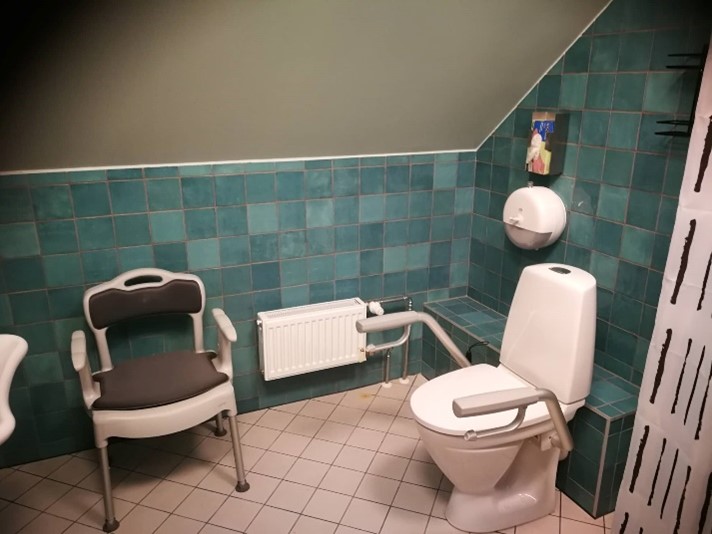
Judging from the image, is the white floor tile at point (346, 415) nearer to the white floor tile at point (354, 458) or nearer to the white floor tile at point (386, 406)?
the white floor tile at point (386, 406)

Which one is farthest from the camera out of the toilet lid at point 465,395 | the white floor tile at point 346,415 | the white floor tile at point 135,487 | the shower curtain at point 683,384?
the white floor tile at point 346,415

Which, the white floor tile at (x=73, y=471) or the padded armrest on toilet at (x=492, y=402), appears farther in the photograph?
the white floor tile at (x=73, y=471)

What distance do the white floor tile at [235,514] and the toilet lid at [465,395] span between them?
0.71 metres

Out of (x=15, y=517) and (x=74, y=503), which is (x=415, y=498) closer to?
(x=74, y=503)

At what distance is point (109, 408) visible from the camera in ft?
6.03

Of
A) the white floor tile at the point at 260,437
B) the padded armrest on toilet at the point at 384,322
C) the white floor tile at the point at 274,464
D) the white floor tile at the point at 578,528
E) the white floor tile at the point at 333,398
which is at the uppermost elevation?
the padded armrest on toilet at the point at 384,322

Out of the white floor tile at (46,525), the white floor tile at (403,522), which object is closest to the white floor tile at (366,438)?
the white floor tile at (403,522)

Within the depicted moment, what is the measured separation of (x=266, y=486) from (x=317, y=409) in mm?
553

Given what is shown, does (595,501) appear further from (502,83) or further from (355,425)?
(502,83)

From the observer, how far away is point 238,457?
2.06m

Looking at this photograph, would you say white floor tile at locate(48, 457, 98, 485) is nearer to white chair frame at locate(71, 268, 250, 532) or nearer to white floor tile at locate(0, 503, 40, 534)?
white floor tile at locate(0, 503, 40, 534)

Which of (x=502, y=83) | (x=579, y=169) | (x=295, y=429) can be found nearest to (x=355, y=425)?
(x=295, y=429)

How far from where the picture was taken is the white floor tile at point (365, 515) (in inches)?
75.9

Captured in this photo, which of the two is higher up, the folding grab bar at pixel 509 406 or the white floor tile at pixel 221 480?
the folding grab bar at pixel 509 406
